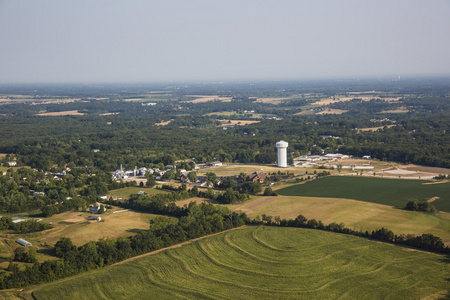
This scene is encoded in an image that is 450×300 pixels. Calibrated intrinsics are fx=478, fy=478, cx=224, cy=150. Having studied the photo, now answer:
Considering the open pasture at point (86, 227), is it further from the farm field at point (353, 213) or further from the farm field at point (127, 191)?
the farm field at point (353, 213)

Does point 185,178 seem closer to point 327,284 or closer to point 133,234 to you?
point 133,234

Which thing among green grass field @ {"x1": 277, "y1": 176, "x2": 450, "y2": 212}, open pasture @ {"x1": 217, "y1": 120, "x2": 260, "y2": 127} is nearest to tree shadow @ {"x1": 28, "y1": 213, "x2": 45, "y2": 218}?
green grass field @ {"x1": 277, "y1": 176, "x2": 450, "y2": 212}

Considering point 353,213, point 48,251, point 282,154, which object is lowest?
point 353,213

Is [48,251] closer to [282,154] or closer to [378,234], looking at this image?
[378,234]

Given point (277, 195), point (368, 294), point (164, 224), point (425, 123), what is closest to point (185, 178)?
point (277, 195)

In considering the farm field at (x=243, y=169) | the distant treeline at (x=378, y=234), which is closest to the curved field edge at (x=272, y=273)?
the distant treeline at (x=378, y=234)

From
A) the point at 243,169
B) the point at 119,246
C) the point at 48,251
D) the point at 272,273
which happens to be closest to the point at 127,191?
the point at 243,169
